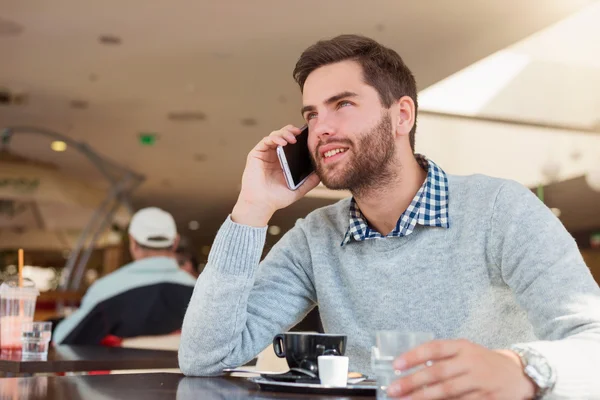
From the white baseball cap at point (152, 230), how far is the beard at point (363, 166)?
2545mm

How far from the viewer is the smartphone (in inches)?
68.2

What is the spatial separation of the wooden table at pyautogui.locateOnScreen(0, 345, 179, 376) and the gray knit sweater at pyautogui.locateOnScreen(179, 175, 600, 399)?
0.63 m

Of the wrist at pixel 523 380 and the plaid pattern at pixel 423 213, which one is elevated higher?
the plaid pattern at pixel 423 213

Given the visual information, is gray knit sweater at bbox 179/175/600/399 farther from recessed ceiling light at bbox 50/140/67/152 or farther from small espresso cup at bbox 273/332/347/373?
recessed ceiling light at bbox 50/140/67/152

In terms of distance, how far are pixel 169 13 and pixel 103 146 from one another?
188 inches

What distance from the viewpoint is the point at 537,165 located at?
26.2 ft

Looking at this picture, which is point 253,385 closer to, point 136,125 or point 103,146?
point 136,125

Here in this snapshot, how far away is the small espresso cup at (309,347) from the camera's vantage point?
1.32 m

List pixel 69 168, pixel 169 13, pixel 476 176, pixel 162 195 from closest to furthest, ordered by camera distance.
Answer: pixel 476 176
pixel 169 13
pixel 69 168
pixel 162 195

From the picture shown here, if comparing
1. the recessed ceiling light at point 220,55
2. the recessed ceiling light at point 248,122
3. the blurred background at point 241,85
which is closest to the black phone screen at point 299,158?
the blurred background at point 241,85

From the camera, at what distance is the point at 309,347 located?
1.33 m

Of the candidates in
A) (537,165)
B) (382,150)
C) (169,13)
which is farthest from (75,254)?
(382,150)

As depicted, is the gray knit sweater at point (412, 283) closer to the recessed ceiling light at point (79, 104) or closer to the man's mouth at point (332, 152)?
the man's mouth at point (332, 152)

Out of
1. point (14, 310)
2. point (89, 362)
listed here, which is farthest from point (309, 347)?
point (14, 310)
